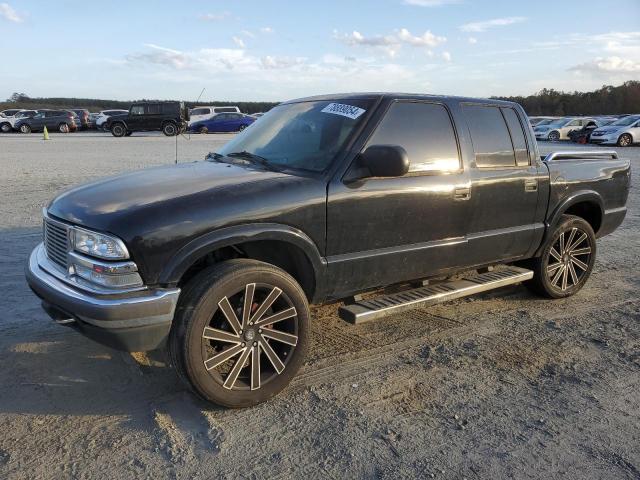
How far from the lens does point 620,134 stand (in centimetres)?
2808

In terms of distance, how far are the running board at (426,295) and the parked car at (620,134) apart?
27.3 m

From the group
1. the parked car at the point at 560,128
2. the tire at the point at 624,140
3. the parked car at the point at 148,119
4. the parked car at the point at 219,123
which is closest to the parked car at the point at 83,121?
the parked car at the point at 148,119

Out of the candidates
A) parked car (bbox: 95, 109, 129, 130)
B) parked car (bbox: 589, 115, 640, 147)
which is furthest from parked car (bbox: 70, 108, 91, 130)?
parked car (bbox: 589, 115, 640, 147)

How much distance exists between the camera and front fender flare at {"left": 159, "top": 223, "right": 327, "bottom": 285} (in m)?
3.01

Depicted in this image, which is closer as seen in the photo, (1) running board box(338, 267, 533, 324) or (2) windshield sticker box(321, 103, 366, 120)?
(1) running board box(338, 267, 533, 324)

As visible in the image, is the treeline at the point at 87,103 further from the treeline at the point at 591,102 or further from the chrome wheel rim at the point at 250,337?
the chrome wheel rim at the point at 250,337

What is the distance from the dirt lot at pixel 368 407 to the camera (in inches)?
109

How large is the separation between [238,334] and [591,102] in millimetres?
66030

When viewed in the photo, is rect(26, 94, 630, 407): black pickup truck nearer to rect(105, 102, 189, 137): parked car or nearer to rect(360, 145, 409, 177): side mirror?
rect(360, 145, 409, 177): side mirror

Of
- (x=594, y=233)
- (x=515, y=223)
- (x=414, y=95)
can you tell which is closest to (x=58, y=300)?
(x=414, y=95)

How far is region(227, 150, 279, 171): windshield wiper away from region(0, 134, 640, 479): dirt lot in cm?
140

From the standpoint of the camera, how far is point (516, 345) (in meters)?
4.25

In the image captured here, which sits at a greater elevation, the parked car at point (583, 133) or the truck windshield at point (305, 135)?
the truck windshield at point (305, 135)

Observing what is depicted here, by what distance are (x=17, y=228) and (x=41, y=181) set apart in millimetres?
4884
